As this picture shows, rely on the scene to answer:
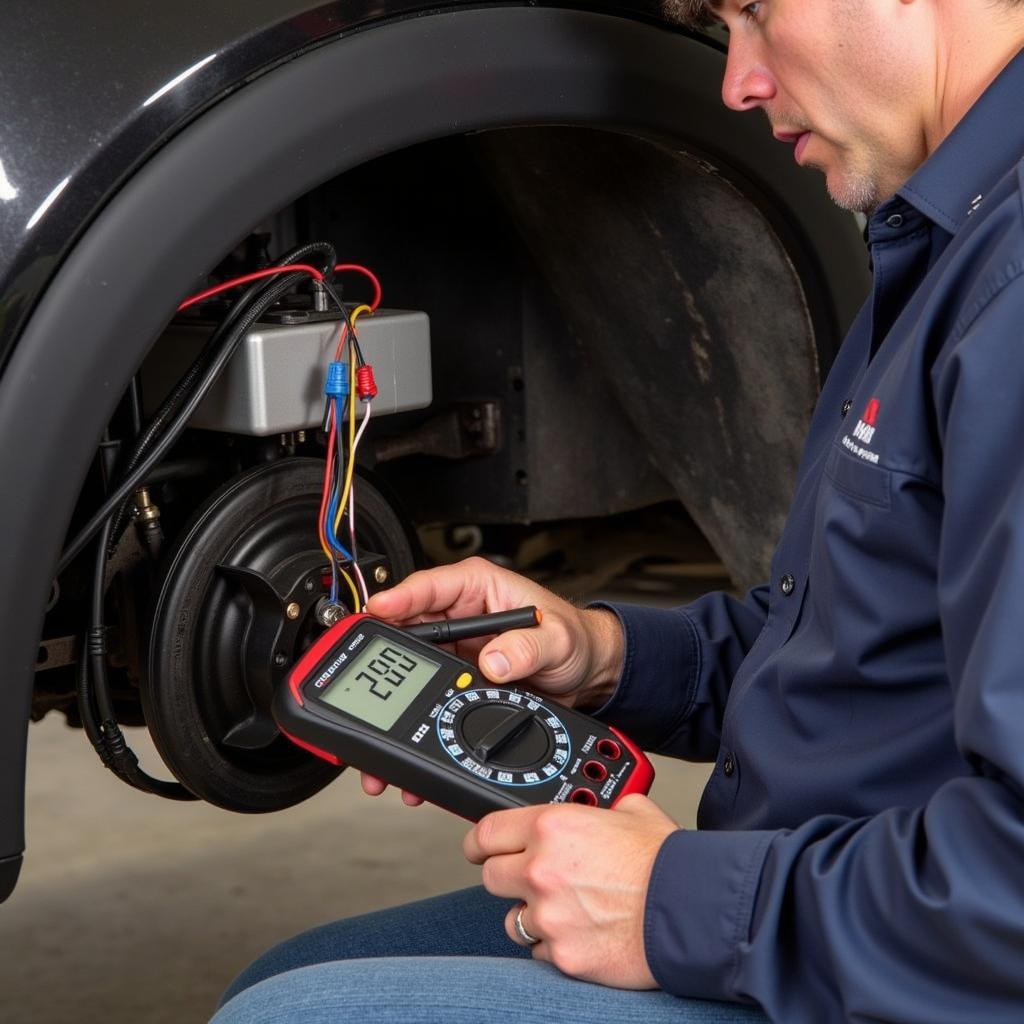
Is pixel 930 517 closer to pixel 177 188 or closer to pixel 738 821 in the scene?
pixel 738 821

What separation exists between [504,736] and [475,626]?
0.10m

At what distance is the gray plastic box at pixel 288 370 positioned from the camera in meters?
0.93

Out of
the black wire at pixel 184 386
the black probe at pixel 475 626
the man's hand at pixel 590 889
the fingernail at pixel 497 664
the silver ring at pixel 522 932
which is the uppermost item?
the black wire at pixel 184 386

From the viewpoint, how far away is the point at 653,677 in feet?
3.25

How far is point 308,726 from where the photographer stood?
83cm

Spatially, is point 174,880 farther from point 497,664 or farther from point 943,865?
point 943,865

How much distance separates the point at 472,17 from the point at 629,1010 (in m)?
0.57

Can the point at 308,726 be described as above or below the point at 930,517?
below

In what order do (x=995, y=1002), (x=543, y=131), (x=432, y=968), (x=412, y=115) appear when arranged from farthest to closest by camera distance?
(x=543, y=131)
(x=412, y=115)
(x=432, y=968)
(x=995, y=1002)

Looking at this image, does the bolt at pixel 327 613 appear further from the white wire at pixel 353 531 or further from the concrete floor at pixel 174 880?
the concrete floor at pixel 174 880

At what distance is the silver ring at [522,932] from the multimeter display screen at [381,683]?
13 centimetres

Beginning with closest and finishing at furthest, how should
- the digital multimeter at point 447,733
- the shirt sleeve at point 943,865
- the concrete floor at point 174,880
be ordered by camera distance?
1. the shirt sleeve at point 943,865
2. the digital multimeter at point 447,733
3. the concrete floor at point 174,880

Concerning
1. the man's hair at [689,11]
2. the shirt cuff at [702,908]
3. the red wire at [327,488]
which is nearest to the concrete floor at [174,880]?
the red wire at [327,488]

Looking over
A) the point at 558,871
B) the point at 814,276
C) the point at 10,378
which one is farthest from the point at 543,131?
the point at 558,871
